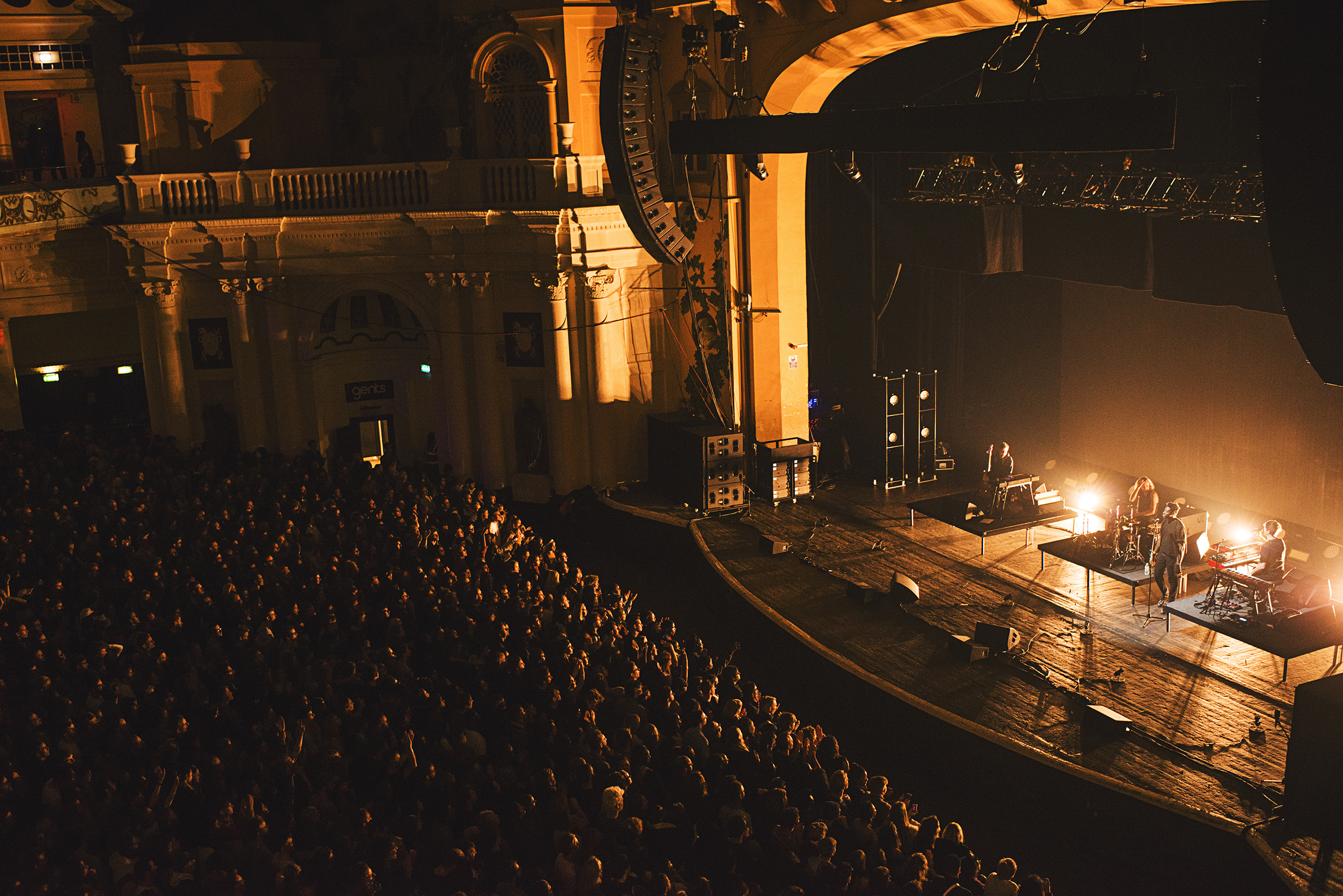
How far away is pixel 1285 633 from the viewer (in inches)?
508

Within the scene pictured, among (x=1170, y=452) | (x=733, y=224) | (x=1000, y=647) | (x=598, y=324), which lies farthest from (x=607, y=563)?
(x=1170, y=452)

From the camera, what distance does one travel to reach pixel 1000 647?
521 inches

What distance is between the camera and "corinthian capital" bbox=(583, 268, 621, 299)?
64.4 feet

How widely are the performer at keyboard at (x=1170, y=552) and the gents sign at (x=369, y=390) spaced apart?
14500mm

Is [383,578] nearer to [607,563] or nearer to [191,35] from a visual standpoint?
[607,563]

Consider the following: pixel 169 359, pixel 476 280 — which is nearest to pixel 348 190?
pixel 476 280

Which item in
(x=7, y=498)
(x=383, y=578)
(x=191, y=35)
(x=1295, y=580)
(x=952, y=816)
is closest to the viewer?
(x=952, y=816)

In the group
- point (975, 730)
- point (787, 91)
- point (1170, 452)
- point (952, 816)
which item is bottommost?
point (952, 816)

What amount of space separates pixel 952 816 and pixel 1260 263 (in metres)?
8.11

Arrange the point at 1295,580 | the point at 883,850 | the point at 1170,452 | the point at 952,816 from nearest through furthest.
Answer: the point at 883,850 → the point at 952,816 → the point at 1295,580 → the point at 1170,452

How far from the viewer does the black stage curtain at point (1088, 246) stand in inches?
659

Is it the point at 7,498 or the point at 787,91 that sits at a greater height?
the point at 787,91

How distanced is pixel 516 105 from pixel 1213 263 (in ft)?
36.8

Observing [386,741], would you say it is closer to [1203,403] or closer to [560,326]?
[560,326]
